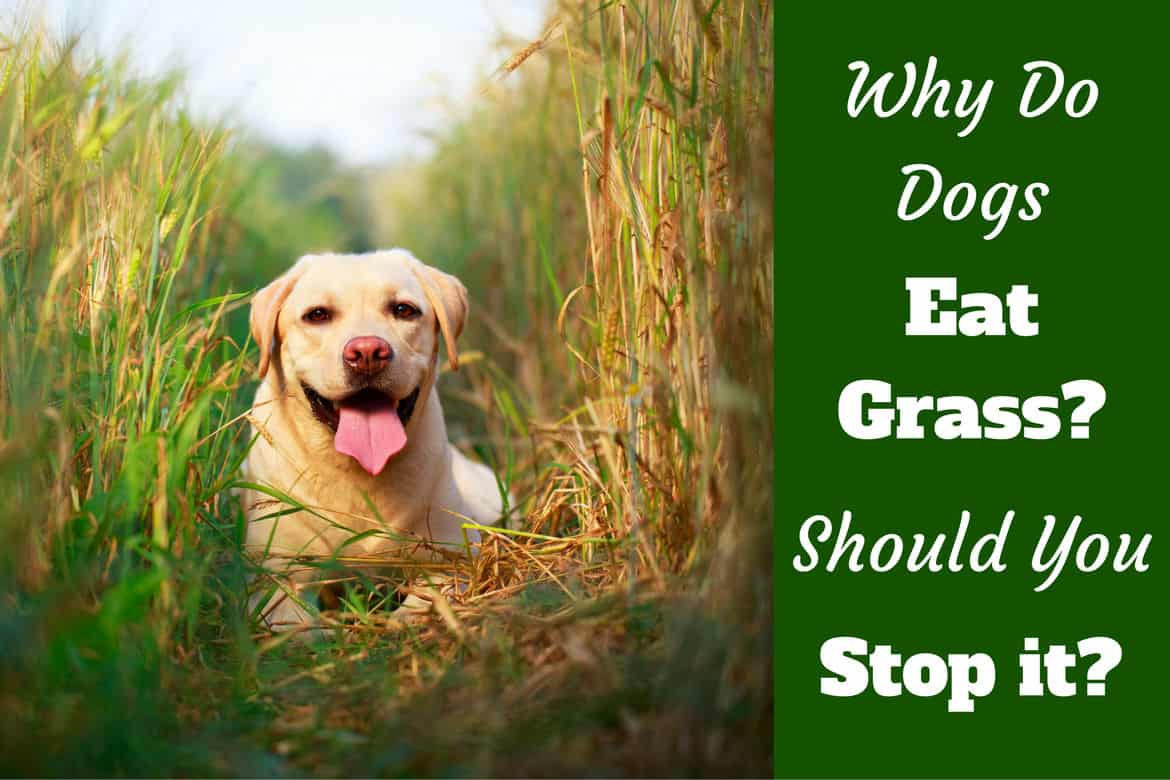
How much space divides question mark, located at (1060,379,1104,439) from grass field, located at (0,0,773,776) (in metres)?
0.58

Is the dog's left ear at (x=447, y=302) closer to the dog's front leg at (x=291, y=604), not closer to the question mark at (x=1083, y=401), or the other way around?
the dog's front leg at (x=291, y=604)

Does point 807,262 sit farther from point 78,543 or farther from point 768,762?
point 78,543

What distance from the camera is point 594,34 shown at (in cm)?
267

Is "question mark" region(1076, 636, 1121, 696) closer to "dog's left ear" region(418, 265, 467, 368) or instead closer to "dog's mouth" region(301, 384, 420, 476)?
"dog's mouth" region(301, 384, 420, 476)

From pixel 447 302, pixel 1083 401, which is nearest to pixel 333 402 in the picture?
pixel 447 302

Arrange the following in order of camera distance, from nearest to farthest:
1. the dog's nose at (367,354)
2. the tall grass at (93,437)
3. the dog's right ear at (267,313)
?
the tall grass at (93,437) → the dog's nose at (367,354) → the dog's right ear at (267,313)

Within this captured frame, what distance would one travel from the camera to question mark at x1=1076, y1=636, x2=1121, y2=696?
187 centimetres

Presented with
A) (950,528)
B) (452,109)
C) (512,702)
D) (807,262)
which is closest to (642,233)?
(807,262)

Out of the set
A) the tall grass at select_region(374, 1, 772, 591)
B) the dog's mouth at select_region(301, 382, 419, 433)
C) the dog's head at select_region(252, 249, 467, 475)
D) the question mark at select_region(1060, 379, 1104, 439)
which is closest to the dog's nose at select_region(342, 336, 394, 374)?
the dog's head at select_region(252, 249, 467, 475)

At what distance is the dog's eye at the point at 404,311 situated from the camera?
3.06 meters

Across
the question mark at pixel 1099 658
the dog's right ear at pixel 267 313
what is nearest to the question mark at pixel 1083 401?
the question mark at pixel 1099 658

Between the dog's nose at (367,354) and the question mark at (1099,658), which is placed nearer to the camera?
the question mark at (1099,658)

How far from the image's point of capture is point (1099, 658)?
1.88 metres

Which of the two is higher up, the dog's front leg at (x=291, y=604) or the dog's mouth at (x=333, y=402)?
the dog's mouth at (x=333, y=402)
